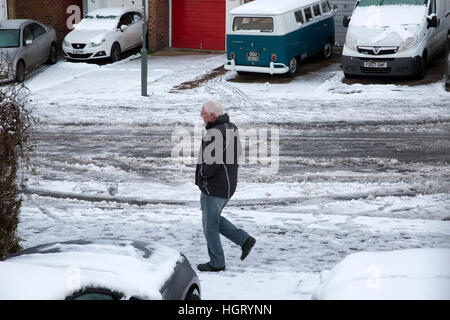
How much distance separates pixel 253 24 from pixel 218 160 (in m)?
13.1

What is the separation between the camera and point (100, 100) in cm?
1838

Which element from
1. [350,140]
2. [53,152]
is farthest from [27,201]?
[350,140]

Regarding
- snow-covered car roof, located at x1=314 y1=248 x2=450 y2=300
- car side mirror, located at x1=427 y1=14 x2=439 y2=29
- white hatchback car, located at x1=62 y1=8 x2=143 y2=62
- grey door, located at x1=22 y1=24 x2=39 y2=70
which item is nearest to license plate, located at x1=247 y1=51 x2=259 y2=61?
car side mirror, located at x1=427 y1=14 x2=439 y2=29

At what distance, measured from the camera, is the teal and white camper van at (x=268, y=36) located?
19.6 meters

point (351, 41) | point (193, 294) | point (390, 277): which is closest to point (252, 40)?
point (351, 41)

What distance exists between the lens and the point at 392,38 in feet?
60.4

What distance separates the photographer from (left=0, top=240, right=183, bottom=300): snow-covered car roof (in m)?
4.34

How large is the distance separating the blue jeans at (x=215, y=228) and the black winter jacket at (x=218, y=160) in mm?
117

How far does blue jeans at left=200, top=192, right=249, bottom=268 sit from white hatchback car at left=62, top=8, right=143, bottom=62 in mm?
16675

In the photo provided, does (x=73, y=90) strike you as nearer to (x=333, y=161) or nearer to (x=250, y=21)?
(x=250, y=21)

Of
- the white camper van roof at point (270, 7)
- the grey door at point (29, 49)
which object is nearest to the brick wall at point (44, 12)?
the grey door at point (29, 49)

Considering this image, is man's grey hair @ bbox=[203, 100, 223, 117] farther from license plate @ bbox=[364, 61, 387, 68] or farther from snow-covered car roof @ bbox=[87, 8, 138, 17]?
snow-covered car roof @ bbox=[87, 8, 138, 17]

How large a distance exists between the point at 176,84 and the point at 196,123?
5064 mm
